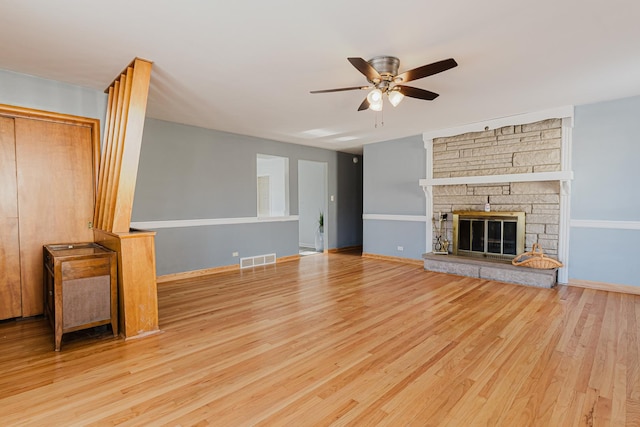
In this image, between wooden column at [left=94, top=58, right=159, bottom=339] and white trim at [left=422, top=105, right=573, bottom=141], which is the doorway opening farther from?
wooden column at [left=94, top=58, right=159, bottom=339]

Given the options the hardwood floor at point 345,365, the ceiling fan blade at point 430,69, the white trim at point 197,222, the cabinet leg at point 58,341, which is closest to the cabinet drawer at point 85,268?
the cabinet leg at point 58,341

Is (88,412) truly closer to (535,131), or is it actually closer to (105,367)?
(105,367)

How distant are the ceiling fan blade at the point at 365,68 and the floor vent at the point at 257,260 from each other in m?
4.31

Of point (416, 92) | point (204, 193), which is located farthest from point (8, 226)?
point (416, 92)

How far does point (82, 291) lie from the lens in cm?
281

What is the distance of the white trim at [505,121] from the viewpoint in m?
4.58

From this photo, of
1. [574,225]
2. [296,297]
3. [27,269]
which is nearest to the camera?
[27,269]

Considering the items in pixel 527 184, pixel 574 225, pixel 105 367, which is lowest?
pixel 105 367

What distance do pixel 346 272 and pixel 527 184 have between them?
10.6 ft

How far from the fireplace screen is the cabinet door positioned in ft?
19.9

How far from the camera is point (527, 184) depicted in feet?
16.6

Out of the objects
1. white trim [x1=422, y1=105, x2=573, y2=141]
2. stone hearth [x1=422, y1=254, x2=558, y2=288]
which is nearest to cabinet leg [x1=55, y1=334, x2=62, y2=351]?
stone hearth [x1=422, y1=254, x2=558, y2=288]

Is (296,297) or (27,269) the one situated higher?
(27,269)

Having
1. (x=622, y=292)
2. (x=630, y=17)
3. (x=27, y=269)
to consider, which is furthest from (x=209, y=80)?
(x=622, y=292)
